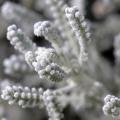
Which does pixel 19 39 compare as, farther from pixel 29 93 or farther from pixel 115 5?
pixel 115 5

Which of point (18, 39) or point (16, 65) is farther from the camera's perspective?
point (16, 65)

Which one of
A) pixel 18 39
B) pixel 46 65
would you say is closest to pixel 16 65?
pixel 18 39

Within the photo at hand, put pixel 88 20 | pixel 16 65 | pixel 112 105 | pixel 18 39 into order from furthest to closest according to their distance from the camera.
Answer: pixel 88 20
pixel 16 65
pixel 18 39
pixel 112 105

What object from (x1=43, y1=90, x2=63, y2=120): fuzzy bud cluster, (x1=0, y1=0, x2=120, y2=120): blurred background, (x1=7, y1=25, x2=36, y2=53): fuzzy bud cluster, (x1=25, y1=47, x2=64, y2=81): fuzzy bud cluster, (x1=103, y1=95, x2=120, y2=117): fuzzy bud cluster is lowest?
(x1=103, y1=95, x2=120, y2=117): fuzzy bud cluster

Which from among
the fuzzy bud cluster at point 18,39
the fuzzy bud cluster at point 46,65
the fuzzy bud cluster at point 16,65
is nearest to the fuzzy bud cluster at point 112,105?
the fuzzy bud cluster at point 46,65

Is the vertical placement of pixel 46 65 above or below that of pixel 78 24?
below

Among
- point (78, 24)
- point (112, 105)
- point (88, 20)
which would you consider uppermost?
point (88, 20)

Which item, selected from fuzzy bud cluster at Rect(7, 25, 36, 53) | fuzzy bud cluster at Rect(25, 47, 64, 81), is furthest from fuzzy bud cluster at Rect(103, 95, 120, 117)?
fuzzy bud cluster at Rect(7, 25, 36, 53)

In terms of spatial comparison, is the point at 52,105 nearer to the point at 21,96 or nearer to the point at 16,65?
the point at 21,96

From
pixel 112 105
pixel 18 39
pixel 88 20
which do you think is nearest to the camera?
pixel 112 105

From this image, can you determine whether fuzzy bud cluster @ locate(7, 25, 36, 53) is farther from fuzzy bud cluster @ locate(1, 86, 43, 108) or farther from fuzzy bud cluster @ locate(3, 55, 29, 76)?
fuzzy bud cluster @ locate(3, 55, 29, 76)
